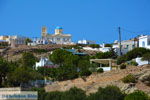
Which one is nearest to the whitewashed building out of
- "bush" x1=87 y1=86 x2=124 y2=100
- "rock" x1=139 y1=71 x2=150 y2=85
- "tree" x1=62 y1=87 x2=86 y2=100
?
"rock" x1=139 y1=71 x2=150 y2=85

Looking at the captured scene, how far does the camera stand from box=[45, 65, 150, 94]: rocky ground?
4059cm

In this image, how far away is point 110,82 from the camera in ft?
139

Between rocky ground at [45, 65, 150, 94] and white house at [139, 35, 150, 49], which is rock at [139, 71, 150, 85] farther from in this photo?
white house at [139, 35, 150, 49]

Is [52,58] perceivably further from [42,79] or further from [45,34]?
[45,34]

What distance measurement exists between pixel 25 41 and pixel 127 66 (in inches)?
2958

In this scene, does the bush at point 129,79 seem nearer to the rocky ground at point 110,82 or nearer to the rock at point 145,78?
the rocky ground at point 110,82

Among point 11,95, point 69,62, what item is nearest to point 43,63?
point 69,62

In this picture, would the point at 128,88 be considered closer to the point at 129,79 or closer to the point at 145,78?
the point at 129,79

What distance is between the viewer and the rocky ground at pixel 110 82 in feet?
133

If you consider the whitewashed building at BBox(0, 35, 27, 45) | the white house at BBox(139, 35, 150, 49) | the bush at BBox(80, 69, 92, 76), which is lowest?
the bush at BBox(80, 69, 92, 76)

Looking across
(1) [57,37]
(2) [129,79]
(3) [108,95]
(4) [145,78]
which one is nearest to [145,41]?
(4) [145,78]

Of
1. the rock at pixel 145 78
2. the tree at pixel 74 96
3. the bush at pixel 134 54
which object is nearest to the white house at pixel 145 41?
the bush at pixel 134 54

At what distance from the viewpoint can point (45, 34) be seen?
128 metres

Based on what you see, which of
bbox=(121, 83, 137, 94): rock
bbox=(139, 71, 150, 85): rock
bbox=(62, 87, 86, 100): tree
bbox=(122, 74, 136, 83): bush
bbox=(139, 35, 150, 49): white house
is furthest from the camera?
bbox=(139, 35, 150, 49): white house
